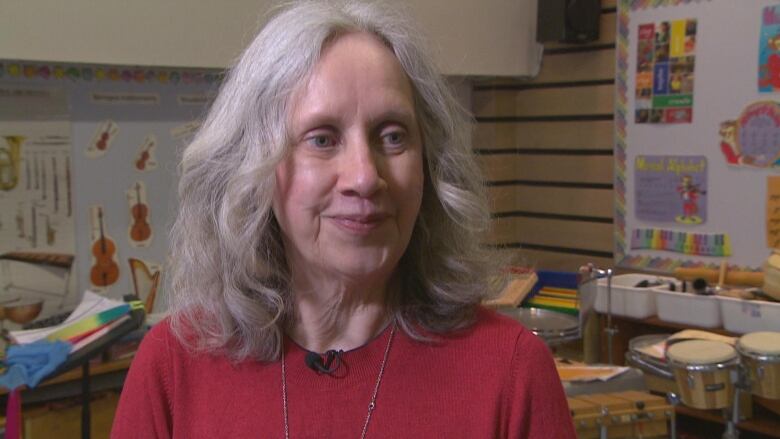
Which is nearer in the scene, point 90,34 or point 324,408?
point 324,408

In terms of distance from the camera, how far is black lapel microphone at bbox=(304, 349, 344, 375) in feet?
3.84

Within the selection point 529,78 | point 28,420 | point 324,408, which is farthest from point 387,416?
point 529,78

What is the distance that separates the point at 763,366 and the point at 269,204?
5.76 feet

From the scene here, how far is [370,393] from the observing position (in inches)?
45.6

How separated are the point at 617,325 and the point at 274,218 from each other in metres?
2.47

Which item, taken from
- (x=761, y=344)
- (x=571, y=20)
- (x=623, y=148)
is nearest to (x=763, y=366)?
(x=761, y=344)

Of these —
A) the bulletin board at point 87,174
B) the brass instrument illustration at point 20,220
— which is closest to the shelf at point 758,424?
the bulletin board at point 87,174

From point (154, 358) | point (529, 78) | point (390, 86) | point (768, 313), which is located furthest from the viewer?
point (529, 78)

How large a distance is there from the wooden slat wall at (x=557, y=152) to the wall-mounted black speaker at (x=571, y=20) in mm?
73

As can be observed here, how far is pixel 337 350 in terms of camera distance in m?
1.20

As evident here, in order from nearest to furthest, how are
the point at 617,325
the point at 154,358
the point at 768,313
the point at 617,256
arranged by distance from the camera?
1. the point at 154,358
2. the point at 768,313
3. the point at 617,325
4. the point at 617,256

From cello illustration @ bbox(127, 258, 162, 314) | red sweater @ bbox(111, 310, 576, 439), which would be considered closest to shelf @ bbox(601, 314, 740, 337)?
cello illustration @ bbox(127, 258, 162, 314)

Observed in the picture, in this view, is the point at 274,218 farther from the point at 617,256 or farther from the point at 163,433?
the point at 617,256

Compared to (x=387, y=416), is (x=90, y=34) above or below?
above
